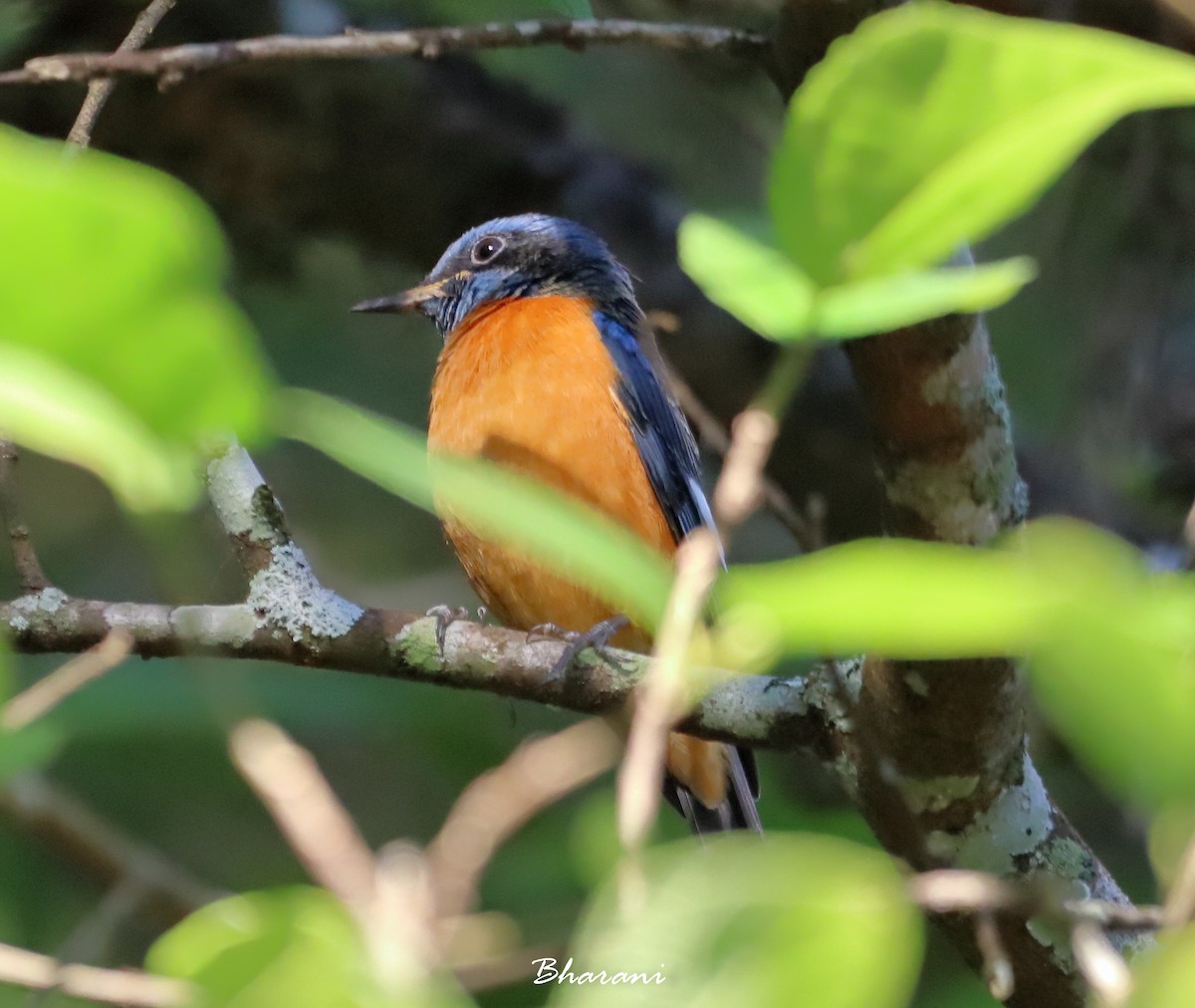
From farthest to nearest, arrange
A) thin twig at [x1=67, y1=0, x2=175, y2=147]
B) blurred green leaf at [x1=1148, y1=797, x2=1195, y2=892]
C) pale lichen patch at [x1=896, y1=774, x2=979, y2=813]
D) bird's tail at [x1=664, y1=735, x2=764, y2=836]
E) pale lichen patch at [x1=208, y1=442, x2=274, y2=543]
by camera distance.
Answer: bird's tail at [x1=664, y1=735, x2=764, y2=836] < pale lichen patch at [x1=208, y1=442, x2=274, y2=543] < pale lichen patch at [x1=896, y1=774, x2=979, y2=813] < thin twig at [x1=67, y1=0, x2=175, y2=147] < blurred green leaf at [x1=1148, y1=797, x2=1195, y2=892]

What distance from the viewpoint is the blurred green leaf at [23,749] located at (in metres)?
1.07

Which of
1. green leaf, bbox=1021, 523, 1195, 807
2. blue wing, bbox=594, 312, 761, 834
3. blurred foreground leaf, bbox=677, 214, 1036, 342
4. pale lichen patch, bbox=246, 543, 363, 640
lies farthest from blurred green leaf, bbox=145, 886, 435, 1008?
blue wing, bbox=594, 312, 761, 834

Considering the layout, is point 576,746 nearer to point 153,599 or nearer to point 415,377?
point 153,599

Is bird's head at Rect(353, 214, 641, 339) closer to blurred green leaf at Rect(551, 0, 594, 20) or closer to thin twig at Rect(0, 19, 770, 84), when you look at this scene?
thin twig at Rect(0, 19, 770, 84)

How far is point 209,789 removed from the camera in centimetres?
661

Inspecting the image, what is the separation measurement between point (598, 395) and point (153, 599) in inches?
135

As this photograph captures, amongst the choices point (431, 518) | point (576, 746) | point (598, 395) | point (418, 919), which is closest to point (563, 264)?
point (598, 395)


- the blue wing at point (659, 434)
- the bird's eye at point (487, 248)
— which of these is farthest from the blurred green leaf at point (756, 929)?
the bird's eye at point (487, 248)

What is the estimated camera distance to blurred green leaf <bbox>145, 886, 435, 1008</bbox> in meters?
0.91

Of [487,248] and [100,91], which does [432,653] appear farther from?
[487,248]

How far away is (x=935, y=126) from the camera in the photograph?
105 cm

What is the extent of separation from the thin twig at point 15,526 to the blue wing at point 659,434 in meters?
2.06

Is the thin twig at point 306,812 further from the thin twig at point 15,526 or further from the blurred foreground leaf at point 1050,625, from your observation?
the thin twig at point 15,526

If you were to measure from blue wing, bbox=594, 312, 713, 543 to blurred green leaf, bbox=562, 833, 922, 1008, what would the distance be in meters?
3.77
